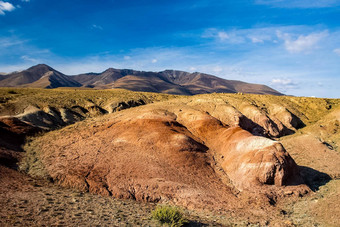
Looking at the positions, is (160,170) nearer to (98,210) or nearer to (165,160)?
(165,160)

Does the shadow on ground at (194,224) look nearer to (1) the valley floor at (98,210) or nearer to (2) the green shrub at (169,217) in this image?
(1) the valley floor at (98,210)

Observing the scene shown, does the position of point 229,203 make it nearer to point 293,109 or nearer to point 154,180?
point 154,180

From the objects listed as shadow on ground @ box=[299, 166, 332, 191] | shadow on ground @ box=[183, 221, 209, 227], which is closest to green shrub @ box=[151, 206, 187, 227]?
shadow on ground @ box=[183, 221, 209, 227]

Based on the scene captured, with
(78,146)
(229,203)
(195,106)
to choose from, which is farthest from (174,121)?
(229,203)

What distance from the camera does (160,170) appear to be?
14.1 metres

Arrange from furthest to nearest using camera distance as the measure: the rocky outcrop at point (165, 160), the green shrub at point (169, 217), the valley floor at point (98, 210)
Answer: the rocky outcrop at point (165, 160) → the green shrub at point (169, 217) → the valley floor at point (98, 210)

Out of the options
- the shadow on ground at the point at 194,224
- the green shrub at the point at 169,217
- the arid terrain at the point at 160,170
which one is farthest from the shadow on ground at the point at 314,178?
the green shrub at the point at 169,217

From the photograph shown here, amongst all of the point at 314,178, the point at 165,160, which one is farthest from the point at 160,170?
the point at 314,178

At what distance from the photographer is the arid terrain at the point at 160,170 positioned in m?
9.96

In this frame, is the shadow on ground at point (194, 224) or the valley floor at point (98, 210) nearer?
the valley floor at point (98, 210)

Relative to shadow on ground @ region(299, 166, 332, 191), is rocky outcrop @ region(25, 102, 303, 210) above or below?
above

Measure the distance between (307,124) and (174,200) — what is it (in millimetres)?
27022

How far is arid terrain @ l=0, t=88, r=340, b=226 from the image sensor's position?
9961mm

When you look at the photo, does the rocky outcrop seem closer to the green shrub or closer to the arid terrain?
the arid terrain
